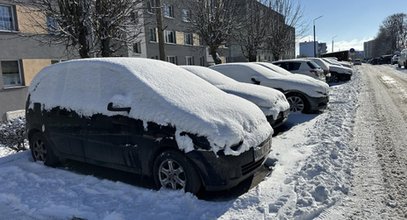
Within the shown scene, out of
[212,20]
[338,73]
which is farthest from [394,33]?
[212,20]

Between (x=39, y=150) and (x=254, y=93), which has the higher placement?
(x=254, y=93)

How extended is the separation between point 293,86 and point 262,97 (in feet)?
9.07

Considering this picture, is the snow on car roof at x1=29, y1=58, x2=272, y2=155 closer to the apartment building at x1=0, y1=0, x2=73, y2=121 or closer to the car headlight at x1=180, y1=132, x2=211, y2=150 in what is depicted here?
the car headlight at x1=180, y1=132, x2=211, y2=150

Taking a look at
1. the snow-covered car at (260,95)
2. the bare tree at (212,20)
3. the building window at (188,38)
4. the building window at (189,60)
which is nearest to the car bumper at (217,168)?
the snow-covered car at (260,95)

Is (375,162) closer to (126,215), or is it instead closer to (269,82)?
(126,215)

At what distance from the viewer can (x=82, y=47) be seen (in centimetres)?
948

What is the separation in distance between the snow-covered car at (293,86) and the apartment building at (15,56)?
945 centimetres

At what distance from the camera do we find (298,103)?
10.3 m

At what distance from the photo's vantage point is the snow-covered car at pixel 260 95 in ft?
24.6

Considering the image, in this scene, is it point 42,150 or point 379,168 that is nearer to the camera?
point 379,168

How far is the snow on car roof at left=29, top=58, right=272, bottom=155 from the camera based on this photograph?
4430mm

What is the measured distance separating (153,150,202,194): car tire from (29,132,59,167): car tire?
7.33 ft

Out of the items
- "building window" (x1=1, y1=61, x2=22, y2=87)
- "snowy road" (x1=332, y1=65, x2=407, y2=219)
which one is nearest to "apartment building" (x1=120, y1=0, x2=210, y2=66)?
"building window" (x1=1, y1=61, x2=22, y2=87)

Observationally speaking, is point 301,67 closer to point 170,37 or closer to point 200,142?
point 200,142
